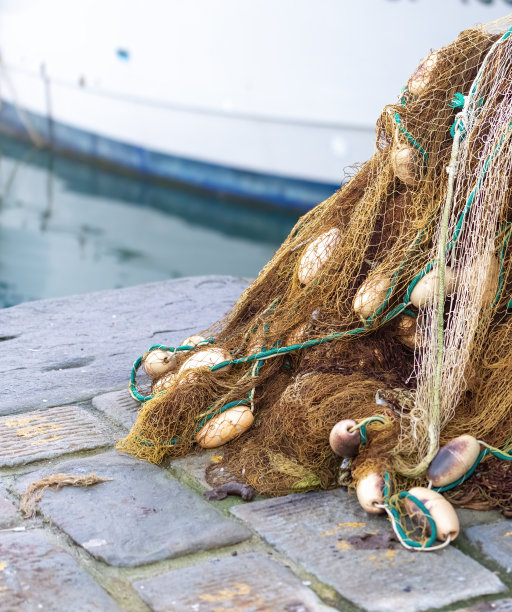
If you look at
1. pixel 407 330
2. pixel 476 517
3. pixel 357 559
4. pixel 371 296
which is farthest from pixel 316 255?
pixel 357 559

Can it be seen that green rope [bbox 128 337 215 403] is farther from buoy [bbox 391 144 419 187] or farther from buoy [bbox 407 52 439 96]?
buoy [bbox 407 52 439 96]

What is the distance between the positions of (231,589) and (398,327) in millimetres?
1257

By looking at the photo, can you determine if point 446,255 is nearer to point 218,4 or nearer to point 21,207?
point 218,4

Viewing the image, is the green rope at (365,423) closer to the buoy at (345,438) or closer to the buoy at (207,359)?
the buoy at (345,438)

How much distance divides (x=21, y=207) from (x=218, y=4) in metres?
3.97

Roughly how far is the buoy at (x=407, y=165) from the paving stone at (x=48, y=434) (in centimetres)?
150

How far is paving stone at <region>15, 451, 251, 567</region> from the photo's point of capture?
8.32 ft

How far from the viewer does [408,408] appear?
2918mm

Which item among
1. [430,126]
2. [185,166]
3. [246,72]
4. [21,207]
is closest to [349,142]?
[246,72]

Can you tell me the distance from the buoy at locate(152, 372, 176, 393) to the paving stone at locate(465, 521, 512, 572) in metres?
1.35

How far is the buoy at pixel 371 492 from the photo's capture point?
263 cm

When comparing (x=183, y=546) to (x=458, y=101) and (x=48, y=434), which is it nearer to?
(x=48, y=434)

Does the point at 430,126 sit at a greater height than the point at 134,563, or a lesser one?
greater

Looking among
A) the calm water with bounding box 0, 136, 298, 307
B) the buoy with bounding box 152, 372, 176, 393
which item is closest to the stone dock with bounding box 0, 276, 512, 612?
the buoy with bounding box 152, 372, 176, 393
